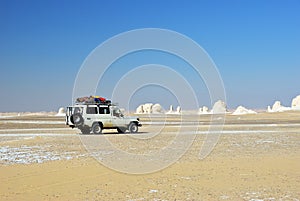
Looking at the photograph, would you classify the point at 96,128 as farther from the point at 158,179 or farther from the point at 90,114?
the point at 158,179

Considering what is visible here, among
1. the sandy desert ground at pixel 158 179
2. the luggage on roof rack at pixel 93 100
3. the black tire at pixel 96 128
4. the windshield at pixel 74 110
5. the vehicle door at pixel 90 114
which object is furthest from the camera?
the luggage on roof rack at pixel 93 100

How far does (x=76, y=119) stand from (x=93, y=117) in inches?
Result: 53.6

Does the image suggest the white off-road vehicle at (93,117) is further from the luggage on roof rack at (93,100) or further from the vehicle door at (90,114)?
the luggage on roof rack at (93,100)

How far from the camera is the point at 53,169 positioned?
12.5m

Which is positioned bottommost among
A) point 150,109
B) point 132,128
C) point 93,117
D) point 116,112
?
point 132,128

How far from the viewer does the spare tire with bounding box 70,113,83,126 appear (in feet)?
94.2

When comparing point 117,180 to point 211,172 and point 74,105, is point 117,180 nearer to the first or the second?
point 211,172

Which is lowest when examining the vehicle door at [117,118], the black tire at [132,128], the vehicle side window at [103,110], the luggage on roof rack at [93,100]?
the black tire at [132,128]

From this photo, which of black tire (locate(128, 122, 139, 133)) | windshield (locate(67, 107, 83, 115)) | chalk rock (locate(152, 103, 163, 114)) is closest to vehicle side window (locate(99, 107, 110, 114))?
windshield (locate(67, 107, 83, 115))

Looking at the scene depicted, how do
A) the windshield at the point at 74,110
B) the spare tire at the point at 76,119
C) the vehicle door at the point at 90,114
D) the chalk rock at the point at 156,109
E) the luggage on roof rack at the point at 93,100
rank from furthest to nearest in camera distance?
the chalk rock at the point at 156,109 < the luggage on roof rack at the point at 93,100 < the vehicle door at the point at 90,114 < the windshield at the point at 74,110 < the spare tire at the point at 76,119

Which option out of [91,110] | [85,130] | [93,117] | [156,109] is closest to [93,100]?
[91,110]

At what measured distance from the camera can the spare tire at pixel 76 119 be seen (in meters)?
28.7

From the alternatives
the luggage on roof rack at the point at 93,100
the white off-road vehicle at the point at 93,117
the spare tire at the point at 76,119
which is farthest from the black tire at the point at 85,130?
the luggage on roof rack at the point at 93,100

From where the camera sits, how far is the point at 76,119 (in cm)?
2873
